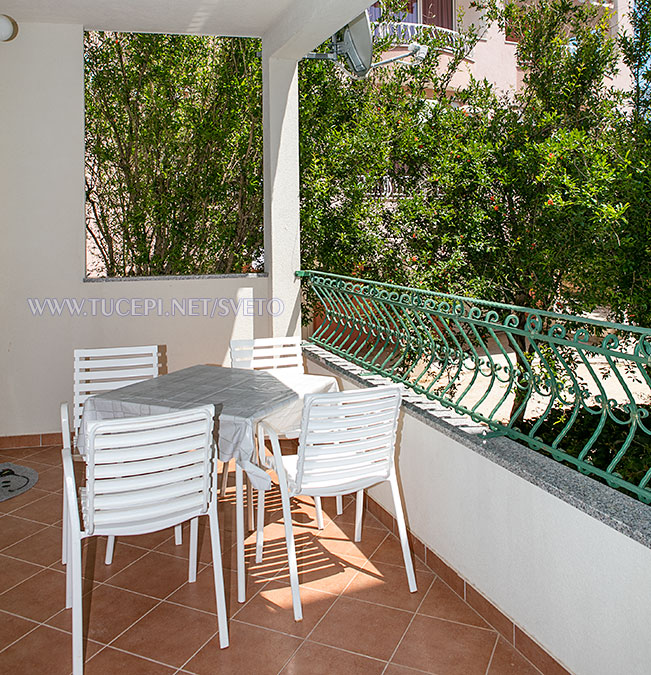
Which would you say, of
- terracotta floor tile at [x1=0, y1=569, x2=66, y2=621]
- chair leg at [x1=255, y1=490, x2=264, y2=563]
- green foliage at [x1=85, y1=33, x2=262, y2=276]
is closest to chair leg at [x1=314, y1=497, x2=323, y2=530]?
Answer: chair leg at [x1=255, y1=490, x2=264, y2=563]

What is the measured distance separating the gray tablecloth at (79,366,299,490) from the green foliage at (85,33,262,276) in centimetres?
340

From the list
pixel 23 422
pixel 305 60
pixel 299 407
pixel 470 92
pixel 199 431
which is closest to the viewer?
pixel 199 431

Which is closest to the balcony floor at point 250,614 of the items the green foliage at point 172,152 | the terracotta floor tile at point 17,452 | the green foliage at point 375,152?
the terracotta floor tile at point 17,452

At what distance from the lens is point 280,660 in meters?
2.59

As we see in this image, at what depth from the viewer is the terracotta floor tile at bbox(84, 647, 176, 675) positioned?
250 centimetres

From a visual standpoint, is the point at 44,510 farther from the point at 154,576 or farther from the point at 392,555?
the point at 392,555

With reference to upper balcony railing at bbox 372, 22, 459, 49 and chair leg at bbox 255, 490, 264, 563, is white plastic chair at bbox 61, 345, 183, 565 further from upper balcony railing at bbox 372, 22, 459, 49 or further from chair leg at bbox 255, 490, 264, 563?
upper balcony railing at bbox 372, 22, 459, 49

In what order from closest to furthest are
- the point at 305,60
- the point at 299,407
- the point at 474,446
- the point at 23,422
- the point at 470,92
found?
the point at 474,446 → the point at 299,407 → the point at 23,422 → the point at 305,60 → the point at 470,92

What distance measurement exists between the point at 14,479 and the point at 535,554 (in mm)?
3482

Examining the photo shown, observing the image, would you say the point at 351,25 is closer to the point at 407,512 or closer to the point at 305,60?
the point at 305,60

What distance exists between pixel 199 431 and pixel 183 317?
309cm

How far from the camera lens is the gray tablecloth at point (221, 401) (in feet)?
9.80

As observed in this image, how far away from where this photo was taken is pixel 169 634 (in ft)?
9.03

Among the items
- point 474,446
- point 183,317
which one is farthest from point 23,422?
point 474,446
